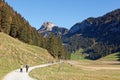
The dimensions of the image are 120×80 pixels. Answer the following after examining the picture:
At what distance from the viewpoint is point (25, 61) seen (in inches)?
3369

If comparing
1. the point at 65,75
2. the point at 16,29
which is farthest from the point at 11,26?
the point at 65,75

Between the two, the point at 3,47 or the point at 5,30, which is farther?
the point at 5,30

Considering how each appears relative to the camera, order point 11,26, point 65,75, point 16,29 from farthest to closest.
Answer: point 16,29, point 11,26, point 65,75

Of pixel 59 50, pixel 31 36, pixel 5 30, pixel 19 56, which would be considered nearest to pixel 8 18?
pixel 5 30

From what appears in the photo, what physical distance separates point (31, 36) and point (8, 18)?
34.5 meters

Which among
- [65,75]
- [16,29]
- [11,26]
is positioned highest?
[11,26]

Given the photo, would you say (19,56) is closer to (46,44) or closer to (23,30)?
(23,30)

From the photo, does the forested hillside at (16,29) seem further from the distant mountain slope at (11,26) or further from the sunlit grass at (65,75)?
the sunlit grass at (65,75)

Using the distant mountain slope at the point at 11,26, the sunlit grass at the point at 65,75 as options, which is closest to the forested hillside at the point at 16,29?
the distant mountain slope at the point at 11,26

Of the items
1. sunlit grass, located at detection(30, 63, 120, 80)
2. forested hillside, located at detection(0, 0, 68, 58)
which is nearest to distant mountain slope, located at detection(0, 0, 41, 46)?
forested hillside, located at detection(0, 0, 68, 58)

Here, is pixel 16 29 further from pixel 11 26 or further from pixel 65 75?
pixel 65 75

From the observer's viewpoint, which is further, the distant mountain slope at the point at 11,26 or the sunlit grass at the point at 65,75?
the distant mountain slope at the point at 11,26

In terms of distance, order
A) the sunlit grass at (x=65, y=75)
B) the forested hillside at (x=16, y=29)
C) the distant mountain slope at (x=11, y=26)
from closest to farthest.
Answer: the sunlit grass at (x=65, y=75) < the distant mountain slope at (x=11, y=26) < the forested hillside at (x=16, y=29)

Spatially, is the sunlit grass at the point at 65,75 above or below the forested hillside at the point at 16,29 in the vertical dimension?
below
